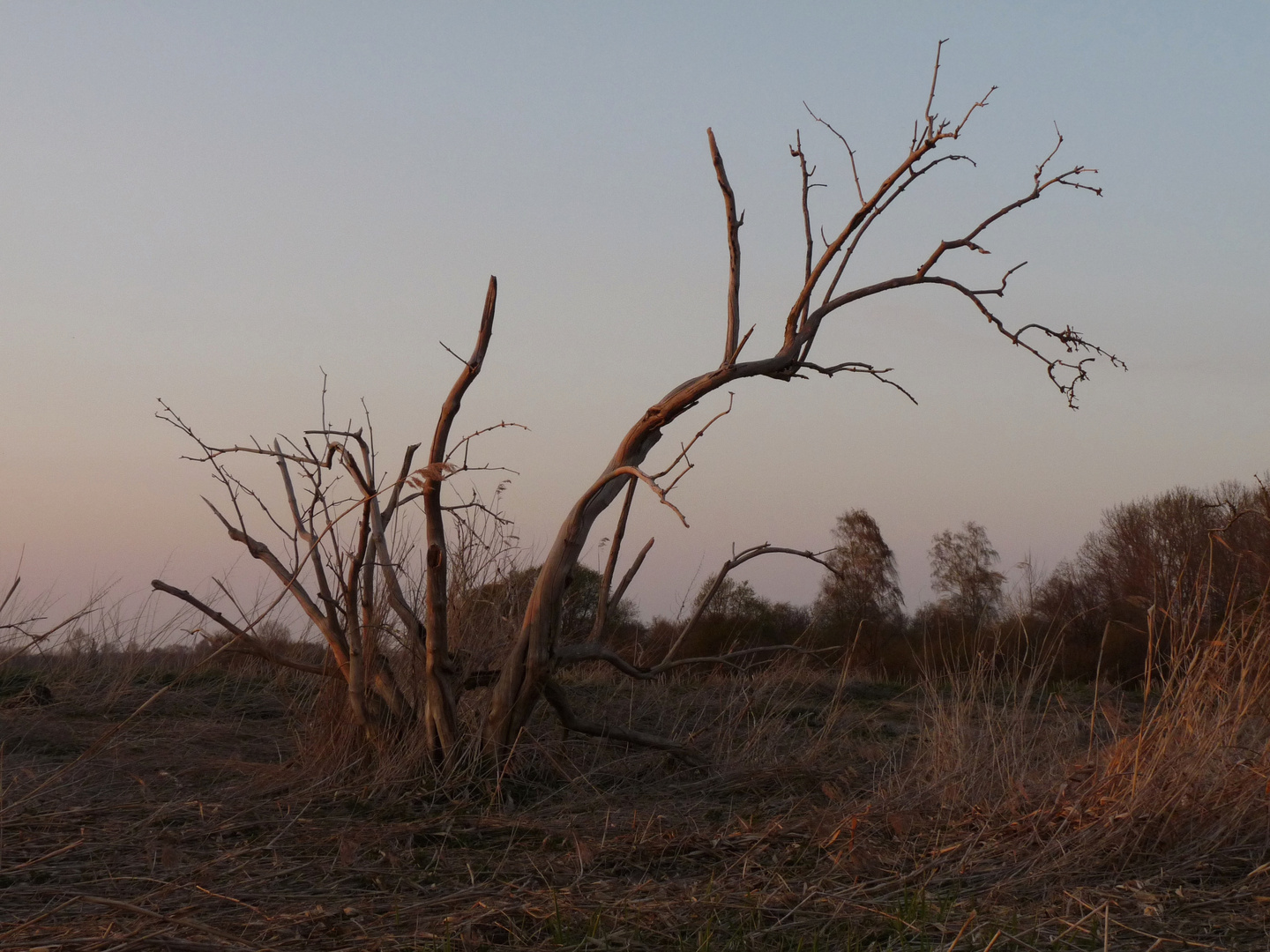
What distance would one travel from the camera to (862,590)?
1587 cm

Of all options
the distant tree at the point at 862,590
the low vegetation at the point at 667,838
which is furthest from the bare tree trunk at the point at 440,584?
the distant tree at the point at 862,590

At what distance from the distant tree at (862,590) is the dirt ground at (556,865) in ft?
33.0

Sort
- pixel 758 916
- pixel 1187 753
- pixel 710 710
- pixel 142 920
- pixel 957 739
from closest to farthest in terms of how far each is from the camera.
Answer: pixel 142 920, pixel 758 916, pixel 1187 753, pixel 957 739, pixel 710 710

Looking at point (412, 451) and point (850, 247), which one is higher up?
point (850, 247)

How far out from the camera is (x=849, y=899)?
2641 millimetres

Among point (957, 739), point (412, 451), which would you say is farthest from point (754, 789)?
point (412, 451)

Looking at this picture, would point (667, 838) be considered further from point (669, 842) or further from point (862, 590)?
point (862, 590)

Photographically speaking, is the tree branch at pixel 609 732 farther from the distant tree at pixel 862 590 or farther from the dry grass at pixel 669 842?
the distant tree at pixel 862 590

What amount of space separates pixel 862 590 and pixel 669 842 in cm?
1312

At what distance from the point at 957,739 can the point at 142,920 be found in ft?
9.71

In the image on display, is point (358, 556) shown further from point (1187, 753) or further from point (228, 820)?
point (1187, 753)

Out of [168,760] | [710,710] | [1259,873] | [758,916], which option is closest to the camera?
[758,916]

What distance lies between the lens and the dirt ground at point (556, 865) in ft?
7.98

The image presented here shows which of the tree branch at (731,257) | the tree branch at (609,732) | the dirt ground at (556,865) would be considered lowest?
the dirt ground at (556,865)
